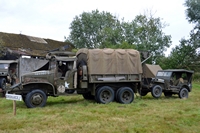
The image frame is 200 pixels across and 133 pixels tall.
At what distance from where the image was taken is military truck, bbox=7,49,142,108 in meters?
10.1

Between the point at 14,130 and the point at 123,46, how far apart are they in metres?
21.8

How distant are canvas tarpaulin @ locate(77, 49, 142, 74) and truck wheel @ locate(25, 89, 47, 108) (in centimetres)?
229

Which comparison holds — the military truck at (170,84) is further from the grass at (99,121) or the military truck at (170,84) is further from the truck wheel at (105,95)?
the grass at (99,121)

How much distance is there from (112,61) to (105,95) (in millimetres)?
1585

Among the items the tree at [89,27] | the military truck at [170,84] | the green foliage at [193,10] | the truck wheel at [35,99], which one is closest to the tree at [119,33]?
the tree at [89,27]

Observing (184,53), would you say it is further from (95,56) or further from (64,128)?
(64,128)

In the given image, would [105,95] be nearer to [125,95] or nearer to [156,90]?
[125,95]

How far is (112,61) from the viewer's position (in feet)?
37.8

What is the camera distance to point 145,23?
32219 mm

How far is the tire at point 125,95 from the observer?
11672 millimetres

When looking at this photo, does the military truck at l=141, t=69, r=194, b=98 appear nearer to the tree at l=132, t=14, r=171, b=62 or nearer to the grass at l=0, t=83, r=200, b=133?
the grass at l=0, t=83, r=200, b=133

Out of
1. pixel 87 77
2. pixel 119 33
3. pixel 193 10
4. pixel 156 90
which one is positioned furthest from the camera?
pixel 119 33

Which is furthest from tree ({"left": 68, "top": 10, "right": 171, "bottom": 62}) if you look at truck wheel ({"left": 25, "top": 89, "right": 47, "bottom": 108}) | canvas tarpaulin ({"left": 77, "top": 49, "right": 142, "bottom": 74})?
truck wheel ({"left": 25, "top": 89, "right": 47, "bottom": 108})

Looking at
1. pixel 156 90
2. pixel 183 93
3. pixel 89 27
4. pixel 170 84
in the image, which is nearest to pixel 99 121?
pixel 156 90
